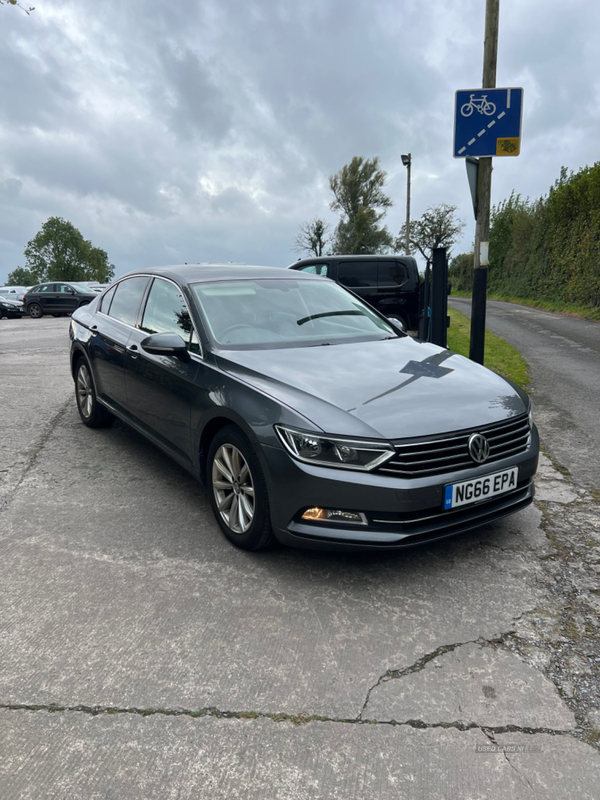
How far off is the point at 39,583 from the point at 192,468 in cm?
112

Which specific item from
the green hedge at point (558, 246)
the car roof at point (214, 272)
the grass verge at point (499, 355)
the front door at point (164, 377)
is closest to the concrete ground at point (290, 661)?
the front door at point (164, 377)

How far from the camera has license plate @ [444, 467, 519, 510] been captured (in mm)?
3049

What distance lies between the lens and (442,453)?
305 cm

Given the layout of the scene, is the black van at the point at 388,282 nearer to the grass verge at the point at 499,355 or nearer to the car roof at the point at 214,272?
the grass verge at the point at 499,355

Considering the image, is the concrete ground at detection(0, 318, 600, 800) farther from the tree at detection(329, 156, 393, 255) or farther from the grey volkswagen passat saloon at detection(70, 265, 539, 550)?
the tree at detection(329, 156, 393, 255)

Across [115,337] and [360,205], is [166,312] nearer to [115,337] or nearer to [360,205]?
[115,337]

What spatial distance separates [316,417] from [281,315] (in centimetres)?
150

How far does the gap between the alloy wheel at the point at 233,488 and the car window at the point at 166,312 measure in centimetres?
94

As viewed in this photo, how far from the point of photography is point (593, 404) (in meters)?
7.16

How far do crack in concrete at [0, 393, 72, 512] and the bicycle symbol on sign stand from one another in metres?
5.70

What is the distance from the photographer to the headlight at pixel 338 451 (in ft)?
9.70

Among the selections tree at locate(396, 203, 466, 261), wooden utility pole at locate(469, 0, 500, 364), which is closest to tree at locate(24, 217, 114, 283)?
tree at locate(396, 203, 466, 261)

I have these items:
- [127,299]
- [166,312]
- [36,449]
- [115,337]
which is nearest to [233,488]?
[166,312]

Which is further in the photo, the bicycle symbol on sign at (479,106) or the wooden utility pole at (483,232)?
the wooden utility pole at (483,232)
